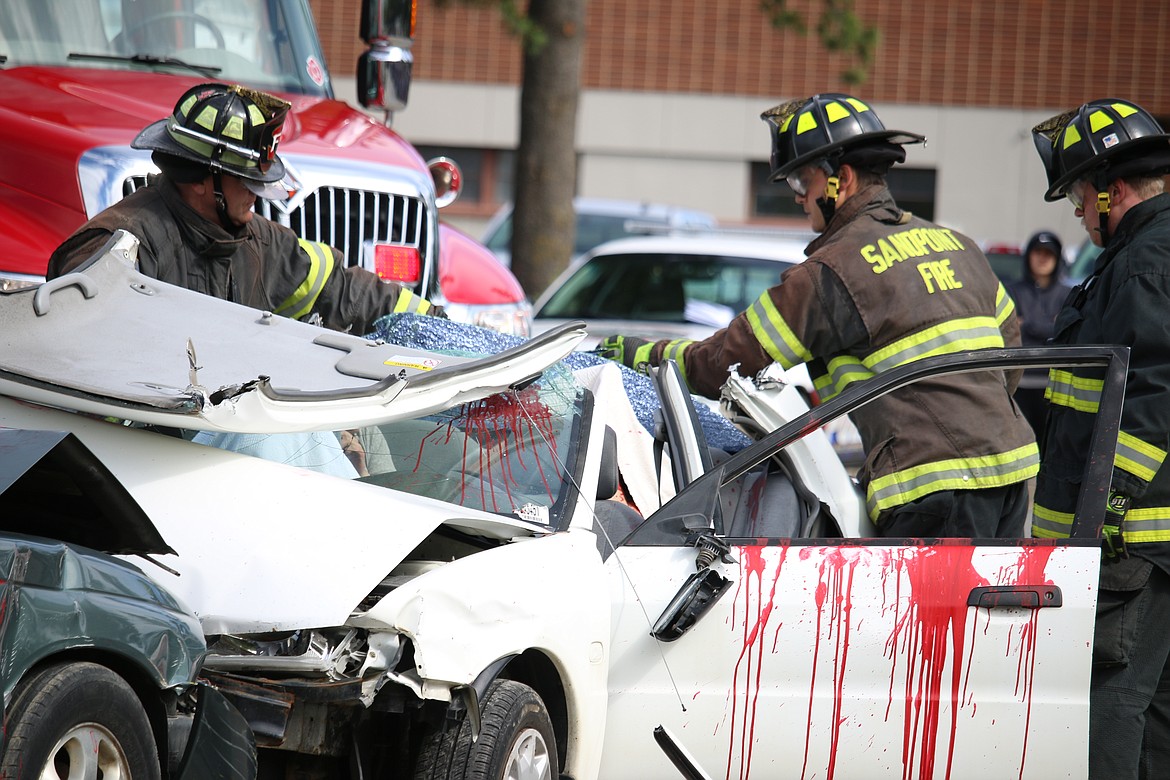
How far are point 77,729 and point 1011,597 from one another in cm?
230

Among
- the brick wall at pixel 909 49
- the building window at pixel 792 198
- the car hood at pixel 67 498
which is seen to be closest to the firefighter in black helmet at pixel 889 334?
the car hood at pixel 67 498

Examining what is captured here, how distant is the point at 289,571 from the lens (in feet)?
9.83

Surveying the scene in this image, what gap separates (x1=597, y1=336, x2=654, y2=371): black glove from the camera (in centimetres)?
492

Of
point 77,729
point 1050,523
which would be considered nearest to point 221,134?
point 77,729

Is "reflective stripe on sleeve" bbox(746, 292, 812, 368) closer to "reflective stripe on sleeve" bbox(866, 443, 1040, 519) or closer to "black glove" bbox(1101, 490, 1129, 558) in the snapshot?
"reflective stripe on sleeve" bbox(866, 443, 1040, 519)

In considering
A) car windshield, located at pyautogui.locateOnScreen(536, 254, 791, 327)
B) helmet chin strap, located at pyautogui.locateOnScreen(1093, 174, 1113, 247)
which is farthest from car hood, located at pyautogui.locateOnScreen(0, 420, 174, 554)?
car windshield, located at pyautogui.locateOnScreen(536, 254, 791, 327)

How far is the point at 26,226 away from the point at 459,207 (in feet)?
65.7

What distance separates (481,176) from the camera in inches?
974

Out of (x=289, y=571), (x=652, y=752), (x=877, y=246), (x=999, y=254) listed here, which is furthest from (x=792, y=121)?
(x=999, y=254)

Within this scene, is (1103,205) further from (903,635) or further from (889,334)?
(903,635)

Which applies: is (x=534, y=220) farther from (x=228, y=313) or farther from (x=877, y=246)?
(x=228, y=313)

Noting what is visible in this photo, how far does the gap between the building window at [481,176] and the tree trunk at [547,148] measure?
1227cm

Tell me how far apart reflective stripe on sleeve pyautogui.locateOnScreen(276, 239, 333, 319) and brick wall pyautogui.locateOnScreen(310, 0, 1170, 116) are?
18.6 metres

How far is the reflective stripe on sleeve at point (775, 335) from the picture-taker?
15.0 ft
